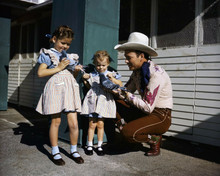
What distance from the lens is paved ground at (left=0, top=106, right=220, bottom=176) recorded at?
2.87 meters

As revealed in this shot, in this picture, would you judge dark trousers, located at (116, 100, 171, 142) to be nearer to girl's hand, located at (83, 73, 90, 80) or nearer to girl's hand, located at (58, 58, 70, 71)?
girl's hand, located at (83, 73, 90, 80)

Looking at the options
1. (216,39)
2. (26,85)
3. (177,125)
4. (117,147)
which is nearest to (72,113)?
(117,147)

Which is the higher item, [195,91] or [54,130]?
[195,91]

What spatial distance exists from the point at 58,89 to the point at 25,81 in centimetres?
710

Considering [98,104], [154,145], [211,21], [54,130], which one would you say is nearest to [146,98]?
[98,104]

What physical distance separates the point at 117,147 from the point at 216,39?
2665mm

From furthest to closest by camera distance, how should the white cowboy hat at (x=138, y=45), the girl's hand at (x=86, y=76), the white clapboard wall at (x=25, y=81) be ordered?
1. the white clapboard wall at (x=25, y=81)
2. the girl's hand at (x=86, y=76)
3. the white cowboy hat at (x=138, y=45)

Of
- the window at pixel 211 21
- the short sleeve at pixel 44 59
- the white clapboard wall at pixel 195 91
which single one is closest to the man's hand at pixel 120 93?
the short sleeve at pixel 44 59

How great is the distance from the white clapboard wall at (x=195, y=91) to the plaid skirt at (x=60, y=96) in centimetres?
243

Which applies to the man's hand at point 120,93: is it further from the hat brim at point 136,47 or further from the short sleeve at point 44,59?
the short sleeve at point 44,59

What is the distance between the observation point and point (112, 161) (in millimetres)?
3271

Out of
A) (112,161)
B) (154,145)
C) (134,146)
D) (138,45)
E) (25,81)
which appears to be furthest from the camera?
(25,81)

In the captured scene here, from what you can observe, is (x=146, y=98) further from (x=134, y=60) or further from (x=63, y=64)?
(x=63, y=64)

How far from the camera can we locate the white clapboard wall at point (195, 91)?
425 cm
